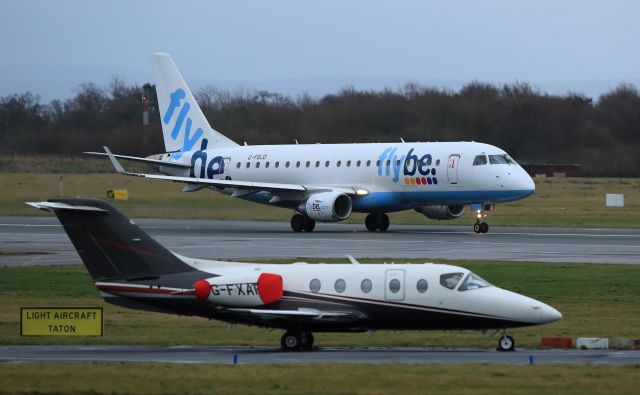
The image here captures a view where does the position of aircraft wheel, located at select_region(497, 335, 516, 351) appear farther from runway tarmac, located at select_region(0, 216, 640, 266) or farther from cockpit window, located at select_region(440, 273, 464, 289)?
runway tarmac, located at select_region(0, 216, 640, 266)

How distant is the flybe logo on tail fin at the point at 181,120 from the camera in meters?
64.8

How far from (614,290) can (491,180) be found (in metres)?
18.8

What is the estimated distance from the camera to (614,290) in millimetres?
35469

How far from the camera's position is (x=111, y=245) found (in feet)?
85.0

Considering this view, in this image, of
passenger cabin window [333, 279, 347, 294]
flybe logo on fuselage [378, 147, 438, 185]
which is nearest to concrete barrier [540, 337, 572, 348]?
passenger cabin window [333, 279, 347, 294]

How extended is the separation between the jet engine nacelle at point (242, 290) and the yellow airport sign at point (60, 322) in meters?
3.14

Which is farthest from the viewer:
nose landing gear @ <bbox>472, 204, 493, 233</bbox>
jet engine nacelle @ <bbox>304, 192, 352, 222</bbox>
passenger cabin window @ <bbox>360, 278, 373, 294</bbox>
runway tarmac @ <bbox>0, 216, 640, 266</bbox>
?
jet engine nacelle @ <bbox>304, 192, 352, 222</bbox>

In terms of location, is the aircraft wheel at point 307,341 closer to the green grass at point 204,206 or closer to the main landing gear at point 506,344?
the main landing gear at point 506,344

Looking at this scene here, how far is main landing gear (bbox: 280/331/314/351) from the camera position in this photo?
25094 mm

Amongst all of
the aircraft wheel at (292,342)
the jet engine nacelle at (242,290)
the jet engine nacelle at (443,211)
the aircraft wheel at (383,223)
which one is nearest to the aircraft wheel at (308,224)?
the aircraft wheel at (383,223)

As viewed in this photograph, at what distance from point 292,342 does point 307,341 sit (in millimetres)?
336

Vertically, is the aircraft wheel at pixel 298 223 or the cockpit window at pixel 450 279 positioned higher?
the aircraft wheel at pixel 298 223

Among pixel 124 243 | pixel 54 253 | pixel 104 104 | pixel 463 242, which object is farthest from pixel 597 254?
pixel 104 104

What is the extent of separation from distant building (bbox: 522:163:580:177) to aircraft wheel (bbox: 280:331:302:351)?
68.4 m
